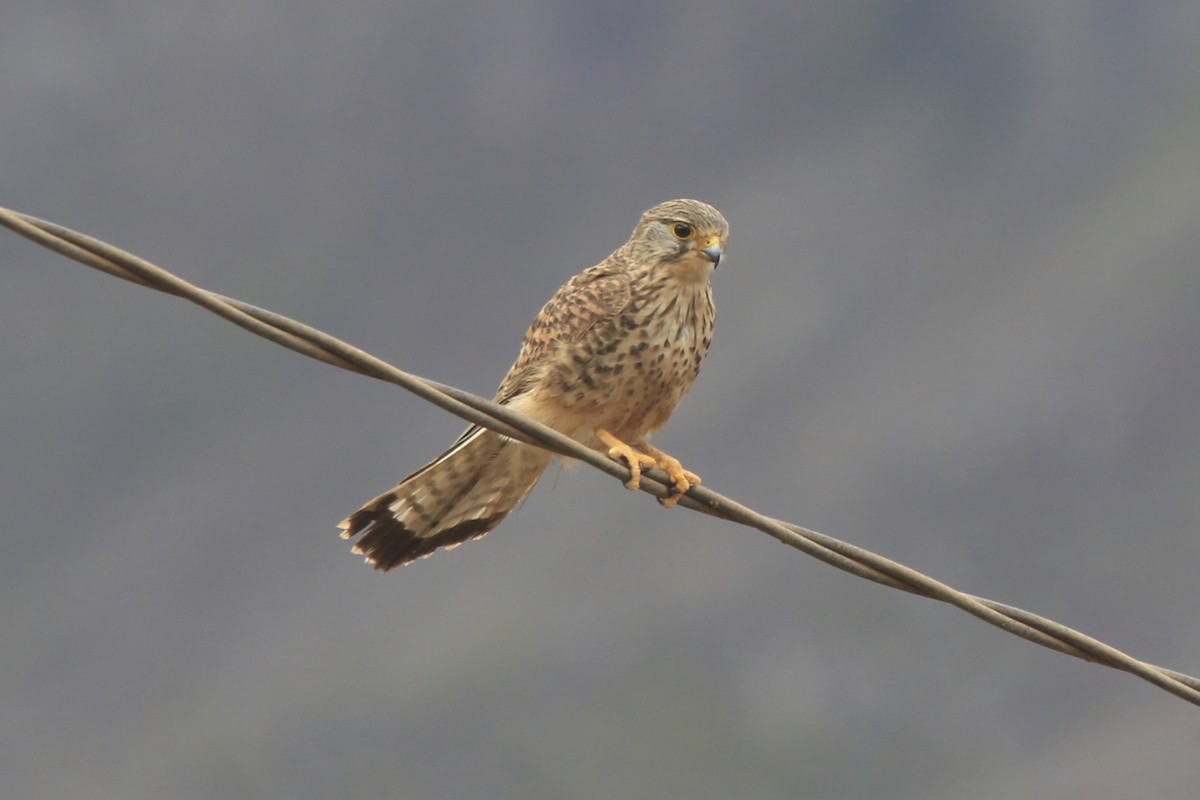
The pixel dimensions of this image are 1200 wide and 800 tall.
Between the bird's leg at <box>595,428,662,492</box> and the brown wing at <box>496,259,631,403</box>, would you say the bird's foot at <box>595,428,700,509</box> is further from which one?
the brown wing at <box>496,259,631,403</box>

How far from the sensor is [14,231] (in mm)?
2162

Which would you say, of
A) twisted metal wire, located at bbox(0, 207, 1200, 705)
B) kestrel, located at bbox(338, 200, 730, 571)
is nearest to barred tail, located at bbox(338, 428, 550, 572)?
kestrel, located at bbox(338, 200, 730, 571)

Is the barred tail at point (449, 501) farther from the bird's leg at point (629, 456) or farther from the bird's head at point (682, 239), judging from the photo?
the bird's head at point (682, 239)

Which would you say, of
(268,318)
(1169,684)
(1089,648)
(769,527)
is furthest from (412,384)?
(1169,684)

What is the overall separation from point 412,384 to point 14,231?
651 millimetres

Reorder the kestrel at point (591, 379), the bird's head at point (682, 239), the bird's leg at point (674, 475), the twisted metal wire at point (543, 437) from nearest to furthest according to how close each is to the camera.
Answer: the twisted metal wire at point (543, 437) < the bird's leg at point (674, 475) < the kestrel at point (591, 379) < the bird's head at point (682, 239)

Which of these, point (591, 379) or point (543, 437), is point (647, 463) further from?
point (543, 437)

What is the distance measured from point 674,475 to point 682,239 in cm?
90

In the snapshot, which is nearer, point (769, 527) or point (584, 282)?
point (769, 527)

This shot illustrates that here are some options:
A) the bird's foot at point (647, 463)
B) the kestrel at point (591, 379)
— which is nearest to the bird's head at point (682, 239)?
the kestrel at point (591, 379)

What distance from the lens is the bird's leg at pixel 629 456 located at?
10.6ft

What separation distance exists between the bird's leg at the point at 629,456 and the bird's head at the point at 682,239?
18.9 inches

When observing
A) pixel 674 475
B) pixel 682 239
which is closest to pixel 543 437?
pixel 674 475

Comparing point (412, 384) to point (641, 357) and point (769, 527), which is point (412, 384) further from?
point (641, 357)
